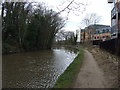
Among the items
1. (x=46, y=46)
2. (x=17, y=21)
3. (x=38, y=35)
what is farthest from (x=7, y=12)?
(x=46, y=46)

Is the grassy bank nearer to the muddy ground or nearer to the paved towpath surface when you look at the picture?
the paved towpath surface

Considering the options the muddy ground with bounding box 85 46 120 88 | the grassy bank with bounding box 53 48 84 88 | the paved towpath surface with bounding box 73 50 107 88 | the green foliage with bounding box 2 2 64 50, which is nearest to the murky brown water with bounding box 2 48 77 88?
the grassy bank with bounding box 53 48 84 88

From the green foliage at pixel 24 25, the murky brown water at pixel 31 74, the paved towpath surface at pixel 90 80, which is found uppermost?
the green foliage at pixel 24 25

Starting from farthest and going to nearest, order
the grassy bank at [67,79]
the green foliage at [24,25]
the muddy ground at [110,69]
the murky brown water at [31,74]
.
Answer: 1. the green foliage at [24,25]
2. the murky brown water at [31,74]
3. the muddy ground at [110,69]
4. the grassy bank at [67,79]

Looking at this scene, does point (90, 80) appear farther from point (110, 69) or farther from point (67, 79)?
point (110, 69)

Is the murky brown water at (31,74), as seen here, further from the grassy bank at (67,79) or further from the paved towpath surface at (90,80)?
the paved towpath surface at (90,80)

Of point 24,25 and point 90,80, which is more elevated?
point 24,25

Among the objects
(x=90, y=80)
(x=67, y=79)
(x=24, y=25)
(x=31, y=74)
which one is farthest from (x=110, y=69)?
(x=24, y=25)

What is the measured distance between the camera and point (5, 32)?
→ 92.2 feet

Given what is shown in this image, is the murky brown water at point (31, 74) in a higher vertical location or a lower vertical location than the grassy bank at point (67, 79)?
lower

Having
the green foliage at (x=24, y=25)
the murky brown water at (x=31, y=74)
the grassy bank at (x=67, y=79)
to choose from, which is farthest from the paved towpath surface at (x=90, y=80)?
the green foliage at (x=24, y=25)

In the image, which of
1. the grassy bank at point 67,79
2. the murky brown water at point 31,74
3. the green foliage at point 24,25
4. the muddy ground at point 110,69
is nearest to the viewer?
the grassy bank at point 67,79

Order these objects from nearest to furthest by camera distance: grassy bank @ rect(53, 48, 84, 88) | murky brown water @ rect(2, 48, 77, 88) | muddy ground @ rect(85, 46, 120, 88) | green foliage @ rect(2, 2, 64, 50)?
grassy bank @ rect(53, 48, 84, 88), muddy ground @ rect(85, 46, 120, 88), murky brown water @ rect(2, 48, 77, 88), green foliage @ rect(2, 2, 64, 50)

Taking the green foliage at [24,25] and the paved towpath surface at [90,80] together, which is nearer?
the paved towpath surface at [90,80]
